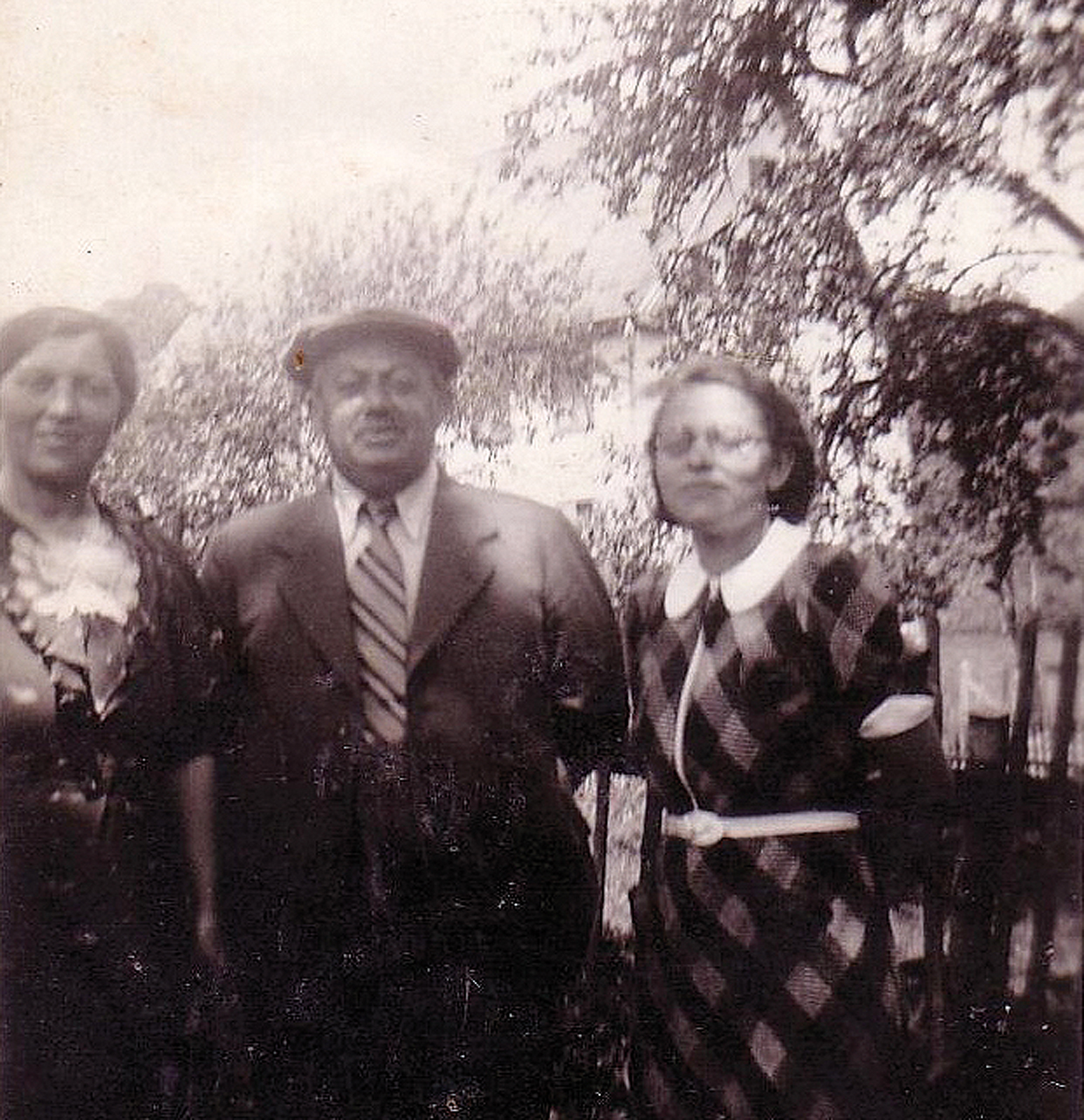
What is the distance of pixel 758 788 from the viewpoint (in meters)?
1.56

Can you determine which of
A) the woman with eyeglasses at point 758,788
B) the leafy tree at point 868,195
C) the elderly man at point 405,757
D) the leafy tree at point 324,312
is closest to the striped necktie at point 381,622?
the elderly man at point 405,757

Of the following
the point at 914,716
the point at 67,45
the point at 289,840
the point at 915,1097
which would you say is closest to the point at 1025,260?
the point at 914,716

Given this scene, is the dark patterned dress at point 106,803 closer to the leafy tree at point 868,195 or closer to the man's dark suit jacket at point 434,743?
the man's dark suit jacket at point 434,743

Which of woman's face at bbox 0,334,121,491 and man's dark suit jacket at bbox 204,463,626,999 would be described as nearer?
man's dark suit jacket at bbox 204,463,626,999

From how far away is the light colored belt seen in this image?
5.10 feet

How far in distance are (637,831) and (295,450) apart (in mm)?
659

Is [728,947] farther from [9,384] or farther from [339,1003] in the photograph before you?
[9,384]

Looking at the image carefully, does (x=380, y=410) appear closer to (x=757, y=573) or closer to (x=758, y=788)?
(x=757, y=573)

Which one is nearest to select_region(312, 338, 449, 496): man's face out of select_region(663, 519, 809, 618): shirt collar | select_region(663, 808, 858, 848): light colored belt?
select_region(663, 519, 809, 618): shirt collar

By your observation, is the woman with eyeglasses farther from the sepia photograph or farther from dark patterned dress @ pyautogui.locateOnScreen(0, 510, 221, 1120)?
dark patterned dress @ pyautogui.locateOnScreen(0, 510, 221, 1120)

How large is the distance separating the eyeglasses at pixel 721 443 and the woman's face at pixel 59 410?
739mm

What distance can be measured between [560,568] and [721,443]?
26 cm

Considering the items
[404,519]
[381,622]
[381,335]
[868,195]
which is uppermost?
[868,195]

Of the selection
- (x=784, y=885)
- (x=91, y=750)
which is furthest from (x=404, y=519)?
(x=784, y=885)
